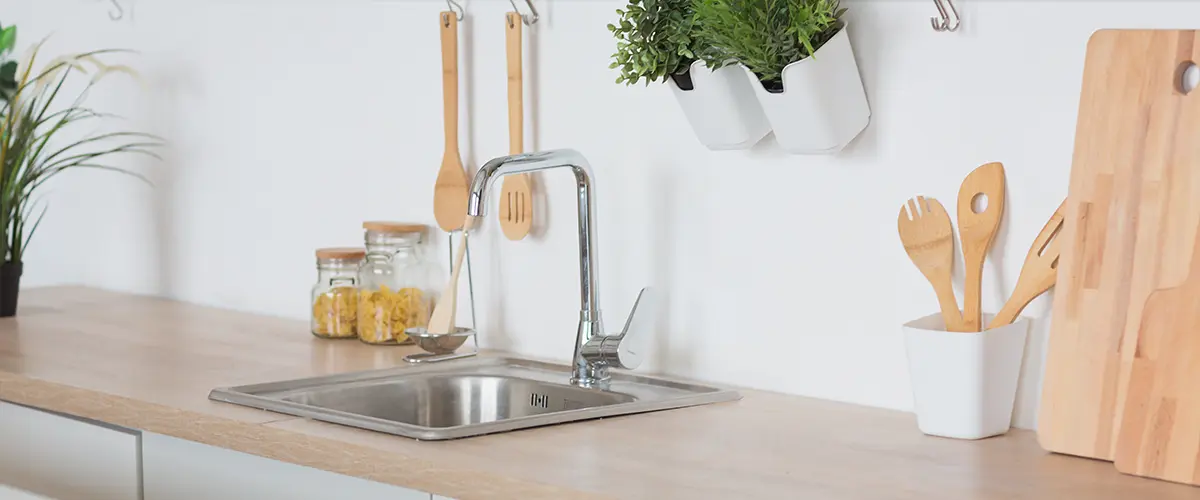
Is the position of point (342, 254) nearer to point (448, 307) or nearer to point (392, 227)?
point (392, 227)

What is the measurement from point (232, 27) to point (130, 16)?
0.34 meters

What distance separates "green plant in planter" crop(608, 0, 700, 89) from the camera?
162 cm

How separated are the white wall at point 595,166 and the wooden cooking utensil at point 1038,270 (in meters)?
0.04

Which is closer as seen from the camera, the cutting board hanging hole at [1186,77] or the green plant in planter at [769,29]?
the cutting board hanging hole at [1186,77]

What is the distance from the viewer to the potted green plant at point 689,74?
1.62 meters

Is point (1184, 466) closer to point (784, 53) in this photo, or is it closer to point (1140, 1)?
point (1140, 1)

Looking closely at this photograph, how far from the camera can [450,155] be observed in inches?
81.2

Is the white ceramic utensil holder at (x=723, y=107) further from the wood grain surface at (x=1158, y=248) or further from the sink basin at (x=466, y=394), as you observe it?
the wood grain surface at (x=1158, y=248)

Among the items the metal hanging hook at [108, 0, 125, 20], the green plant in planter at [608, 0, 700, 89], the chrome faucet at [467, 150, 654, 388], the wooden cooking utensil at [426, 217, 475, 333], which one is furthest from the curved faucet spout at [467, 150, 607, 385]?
the metal hanging hook at [108, 0, 125, 20]

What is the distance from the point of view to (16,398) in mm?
1795

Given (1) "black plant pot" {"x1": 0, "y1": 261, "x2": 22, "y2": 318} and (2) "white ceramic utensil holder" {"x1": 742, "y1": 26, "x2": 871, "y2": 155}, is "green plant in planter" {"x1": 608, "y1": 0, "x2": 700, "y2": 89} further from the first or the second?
(1) "black plant pot" {"x1": 0, "y1": 261, "x2": 22, "y2": 318}

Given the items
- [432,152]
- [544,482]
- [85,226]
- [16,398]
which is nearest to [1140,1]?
[544,482]

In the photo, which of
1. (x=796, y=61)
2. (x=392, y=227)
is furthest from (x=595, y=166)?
(x=796, y=61)

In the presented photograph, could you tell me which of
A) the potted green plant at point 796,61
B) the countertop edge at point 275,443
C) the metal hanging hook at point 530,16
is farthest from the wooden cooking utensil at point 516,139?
the countertop edge at point 275,443
